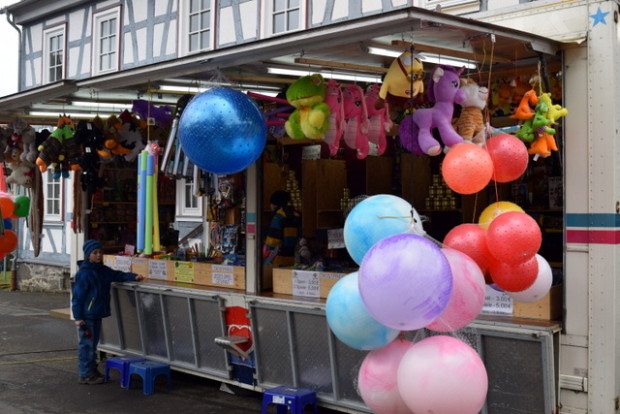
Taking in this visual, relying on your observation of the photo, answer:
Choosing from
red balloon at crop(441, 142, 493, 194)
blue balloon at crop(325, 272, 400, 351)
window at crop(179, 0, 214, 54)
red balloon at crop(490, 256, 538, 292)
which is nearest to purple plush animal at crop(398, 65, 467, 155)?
red balloon at crop(441, 142, 493, 194)

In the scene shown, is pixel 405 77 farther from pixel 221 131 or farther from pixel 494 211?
pixel 221 131

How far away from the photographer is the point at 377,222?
4039 mm

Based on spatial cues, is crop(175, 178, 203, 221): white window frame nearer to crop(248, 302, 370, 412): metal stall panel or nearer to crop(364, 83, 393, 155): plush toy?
crop(248, 302, 370, 412): metal stall panel

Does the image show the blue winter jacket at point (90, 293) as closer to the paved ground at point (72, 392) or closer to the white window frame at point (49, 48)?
the paved ground at point (72, 392)

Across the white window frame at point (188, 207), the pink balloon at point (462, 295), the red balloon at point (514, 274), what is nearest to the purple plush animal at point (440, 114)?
the red balloon at point (514, 274)

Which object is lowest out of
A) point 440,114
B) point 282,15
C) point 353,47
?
point 440,114

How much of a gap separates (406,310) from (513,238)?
105 cm

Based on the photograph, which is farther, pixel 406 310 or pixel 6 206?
pixel 6 206

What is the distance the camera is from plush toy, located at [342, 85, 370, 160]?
612cm

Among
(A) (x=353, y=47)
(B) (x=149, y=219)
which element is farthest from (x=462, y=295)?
(B) (x=149, y=219)

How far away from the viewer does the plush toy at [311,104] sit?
590 centimetres

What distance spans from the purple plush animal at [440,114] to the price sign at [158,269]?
437 centimetres

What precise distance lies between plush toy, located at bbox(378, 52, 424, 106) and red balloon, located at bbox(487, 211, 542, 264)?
4.12ft

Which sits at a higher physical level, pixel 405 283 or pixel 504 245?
pixel 504 245
